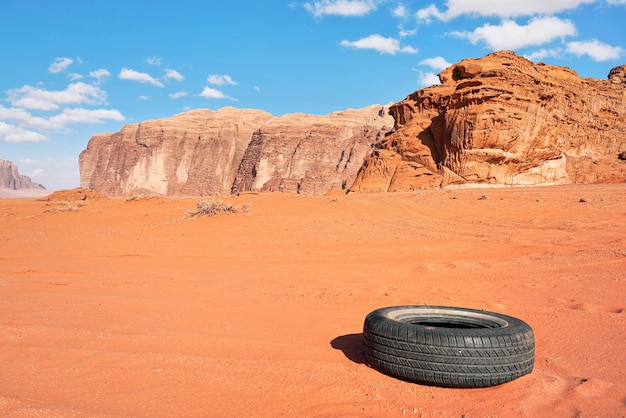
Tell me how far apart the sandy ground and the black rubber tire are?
95mm

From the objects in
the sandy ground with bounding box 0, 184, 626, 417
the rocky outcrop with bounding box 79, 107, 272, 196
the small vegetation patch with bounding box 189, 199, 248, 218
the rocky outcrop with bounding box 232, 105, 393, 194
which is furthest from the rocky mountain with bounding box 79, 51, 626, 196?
the rocky outcrop with bounding box 79, 107, 272, 196

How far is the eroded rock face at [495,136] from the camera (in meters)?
27.5

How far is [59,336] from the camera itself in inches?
157

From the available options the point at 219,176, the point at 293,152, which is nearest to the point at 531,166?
the point at 293,152

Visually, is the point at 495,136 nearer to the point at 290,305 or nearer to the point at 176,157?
the point at 290,305

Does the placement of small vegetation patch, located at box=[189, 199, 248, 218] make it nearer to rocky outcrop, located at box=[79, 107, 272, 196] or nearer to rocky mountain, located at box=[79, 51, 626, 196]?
rocky mountain, located at box=[79, 51, 626, 196]

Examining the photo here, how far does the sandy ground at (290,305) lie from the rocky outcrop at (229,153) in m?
69.0

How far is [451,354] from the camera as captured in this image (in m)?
3.18

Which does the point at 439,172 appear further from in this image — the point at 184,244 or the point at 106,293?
the point at 106,293

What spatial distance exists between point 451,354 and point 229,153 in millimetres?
97793

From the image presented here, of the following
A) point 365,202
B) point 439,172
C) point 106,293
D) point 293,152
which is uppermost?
point 293,152

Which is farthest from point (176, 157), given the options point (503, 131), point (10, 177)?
point (10, 177)

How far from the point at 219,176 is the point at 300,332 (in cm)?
9465

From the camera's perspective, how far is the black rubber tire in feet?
10.4
